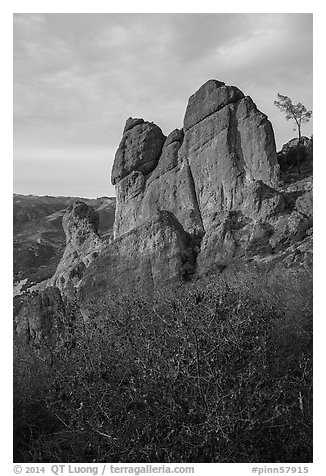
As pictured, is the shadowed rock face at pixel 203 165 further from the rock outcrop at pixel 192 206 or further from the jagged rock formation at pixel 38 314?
the jagged rock formation at pixel 38 314

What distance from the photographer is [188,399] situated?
605 centimetres

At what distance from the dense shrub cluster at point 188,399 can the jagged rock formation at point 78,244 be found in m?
23.1

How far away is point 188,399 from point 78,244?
28.6m

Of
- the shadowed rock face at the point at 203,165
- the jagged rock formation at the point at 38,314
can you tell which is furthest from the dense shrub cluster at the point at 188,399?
→ the shadowed rock face at the point at 203,165

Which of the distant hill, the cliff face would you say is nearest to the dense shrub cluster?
the cliff face

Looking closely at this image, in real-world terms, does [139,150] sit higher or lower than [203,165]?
higher

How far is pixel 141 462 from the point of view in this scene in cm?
604

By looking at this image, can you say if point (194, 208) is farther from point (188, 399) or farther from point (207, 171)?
point (188, 399)

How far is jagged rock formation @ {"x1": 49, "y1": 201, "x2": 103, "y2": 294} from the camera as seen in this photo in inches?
1224

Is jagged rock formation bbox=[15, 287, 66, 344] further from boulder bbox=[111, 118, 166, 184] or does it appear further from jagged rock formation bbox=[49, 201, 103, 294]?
boulder bbox=[111, 118, 166, 184]

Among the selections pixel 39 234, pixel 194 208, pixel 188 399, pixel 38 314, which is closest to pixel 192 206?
pixel 194 208

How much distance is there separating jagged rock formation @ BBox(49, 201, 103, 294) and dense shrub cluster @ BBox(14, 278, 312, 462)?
911 inches
